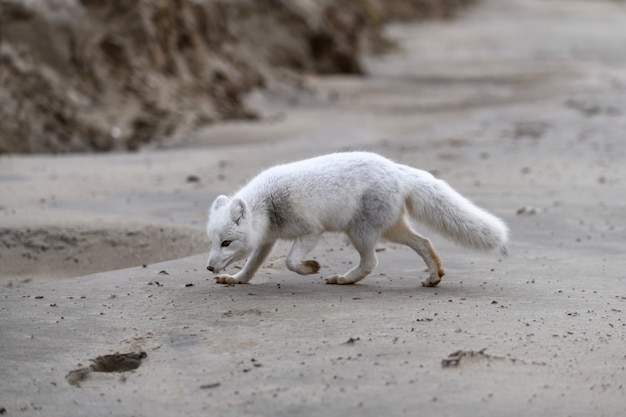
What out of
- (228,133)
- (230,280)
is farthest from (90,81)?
(230,280)

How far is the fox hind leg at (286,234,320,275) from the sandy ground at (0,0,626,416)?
0.11 m

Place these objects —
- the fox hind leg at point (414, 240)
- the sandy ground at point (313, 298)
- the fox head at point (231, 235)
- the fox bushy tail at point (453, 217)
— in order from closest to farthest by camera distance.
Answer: the sandy ground at point (313, 298)
the fox head at point (231, 235)
the fox bushy tail at point (453, 217)
the fox hind leg at point (414, 240)

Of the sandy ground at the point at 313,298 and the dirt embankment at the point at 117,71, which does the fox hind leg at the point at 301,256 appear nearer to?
the sandy ground at the point at 313,298

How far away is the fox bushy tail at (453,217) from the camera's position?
587 centimetres

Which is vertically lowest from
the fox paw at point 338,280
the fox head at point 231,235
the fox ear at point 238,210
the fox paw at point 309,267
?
the fox paw at point 338,280

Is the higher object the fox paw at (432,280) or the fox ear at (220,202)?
the fox ear at (220,202)

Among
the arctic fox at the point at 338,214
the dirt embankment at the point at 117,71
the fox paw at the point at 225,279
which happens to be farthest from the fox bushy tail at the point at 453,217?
the dirt embankment at the point at 117,71

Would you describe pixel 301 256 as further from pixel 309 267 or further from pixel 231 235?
pixel 231 235

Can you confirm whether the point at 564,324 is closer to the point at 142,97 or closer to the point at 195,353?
the point at 195,353

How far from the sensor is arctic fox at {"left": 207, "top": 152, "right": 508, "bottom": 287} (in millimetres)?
5809

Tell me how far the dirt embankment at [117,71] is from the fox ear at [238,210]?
651 centimetres

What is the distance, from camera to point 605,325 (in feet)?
16.3

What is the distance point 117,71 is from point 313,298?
911 centimetres

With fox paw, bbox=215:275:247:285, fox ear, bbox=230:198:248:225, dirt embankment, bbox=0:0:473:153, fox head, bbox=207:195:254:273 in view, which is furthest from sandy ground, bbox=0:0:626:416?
dirt embankment, bbox=0:0:473:153
